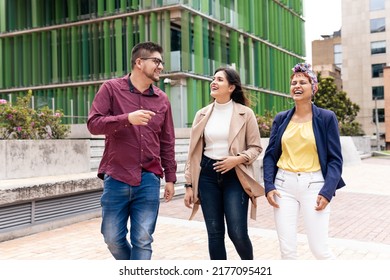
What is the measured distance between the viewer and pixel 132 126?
3.70m

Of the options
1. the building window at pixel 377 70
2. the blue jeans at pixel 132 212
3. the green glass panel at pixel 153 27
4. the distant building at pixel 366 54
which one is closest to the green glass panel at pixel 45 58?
the green glass panel at pixel 153 27

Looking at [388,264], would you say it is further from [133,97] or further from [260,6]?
[260,6]

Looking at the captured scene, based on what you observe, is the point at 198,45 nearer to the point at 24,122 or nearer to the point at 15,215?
the point at 24,122

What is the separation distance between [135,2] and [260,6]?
964 cm

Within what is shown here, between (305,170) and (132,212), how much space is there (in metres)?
1.40

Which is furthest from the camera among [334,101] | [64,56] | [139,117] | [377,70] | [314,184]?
[377,70]

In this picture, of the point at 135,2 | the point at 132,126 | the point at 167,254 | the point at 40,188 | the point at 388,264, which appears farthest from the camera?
→ the point at 135,2

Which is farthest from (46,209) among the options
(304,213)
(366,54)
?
(366,54)

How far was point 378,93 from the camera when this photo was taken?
66.9m

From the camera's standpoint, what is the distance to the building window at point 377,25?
6769 cm

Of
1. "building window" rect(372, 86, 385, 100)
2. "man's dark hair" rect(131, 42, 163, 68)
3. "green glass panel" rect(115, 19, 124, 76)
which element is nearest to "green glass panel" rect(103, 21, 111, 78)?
"green glass panel" rect(115, 19, 124, 76)

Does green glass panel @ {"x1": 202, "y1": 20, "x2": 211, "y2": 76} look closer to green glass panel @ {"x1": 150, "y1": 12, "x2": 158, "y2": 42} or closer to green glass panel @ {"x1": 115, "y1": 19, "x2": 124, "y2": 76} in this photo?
green glass panel @ {"x1": 150, "y1": 12, "x2": 158, "y2": 42}

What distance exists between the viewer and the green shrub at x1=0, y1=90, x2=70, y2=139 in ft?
29.5

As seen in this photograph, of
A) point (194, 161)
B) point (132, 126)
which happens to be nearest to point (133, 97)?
point (132, 126)
